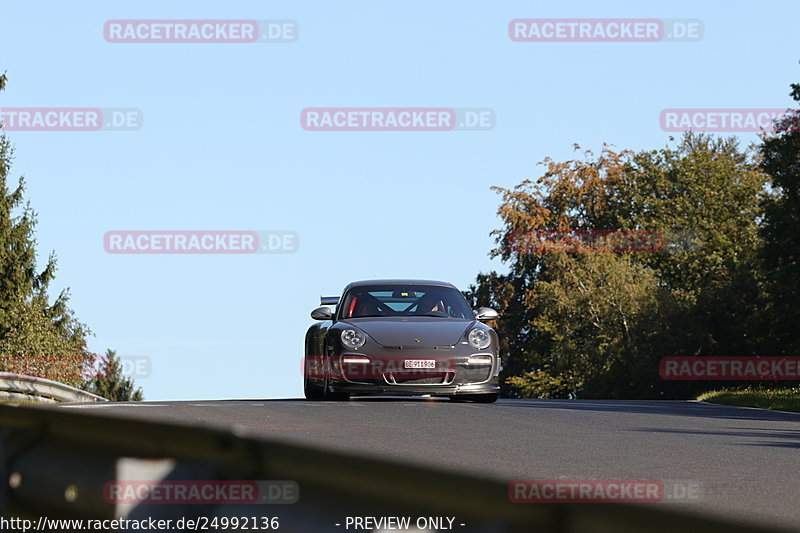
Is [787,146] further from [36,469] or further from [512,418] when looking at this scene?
[36,469]

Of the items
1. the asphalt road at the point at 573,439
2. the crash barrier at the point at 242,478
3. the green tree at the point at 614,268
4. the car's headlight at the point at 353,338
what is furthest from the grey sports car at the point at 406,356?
the green tree at the point at 614,268

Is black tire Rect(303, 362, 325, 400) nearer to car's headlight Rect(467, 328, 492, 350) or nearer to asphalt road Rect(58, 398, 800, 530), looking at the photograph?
asphalt road Rect(58, 398, 800, 530)

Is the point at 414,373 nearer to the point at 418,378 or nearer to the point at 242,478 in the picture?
the point at 418,378

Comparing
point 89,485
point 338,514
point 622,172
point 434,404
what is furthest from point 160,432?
point 622,172

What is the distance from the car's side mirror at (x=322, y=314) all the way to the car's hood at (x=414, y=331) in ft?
2.54

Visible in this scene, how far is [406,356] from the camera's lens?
16141 mm

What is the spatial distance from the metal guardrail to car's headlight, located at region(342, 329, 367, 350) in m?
8.14

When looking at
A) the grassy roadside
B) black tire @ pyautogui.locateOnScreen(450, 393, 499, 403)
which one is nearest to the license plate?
black tire @ pyautogui.locateOnScreen(450, 393, 499, 403)

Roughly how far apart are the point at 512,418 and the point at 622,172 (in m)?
48.1

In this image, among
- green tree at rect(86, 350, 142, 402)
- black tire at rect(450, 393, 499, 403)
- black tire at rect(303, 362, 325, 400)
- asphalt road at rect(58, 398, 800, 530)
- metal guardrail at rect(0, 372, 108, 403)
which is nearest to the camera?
asphalt road at rect(58, 398, 800, 530)

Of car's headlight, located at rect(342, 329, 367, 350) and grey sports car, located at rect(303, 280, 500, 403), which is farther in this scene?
car's headlight, located at rect(342, 329, 367, 350)

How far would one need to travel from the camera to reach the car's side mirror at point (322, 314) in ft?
58.0

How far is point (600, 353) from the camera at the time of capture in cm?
5478

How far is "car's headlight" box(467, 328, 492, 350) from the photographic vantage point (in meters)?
16.5
